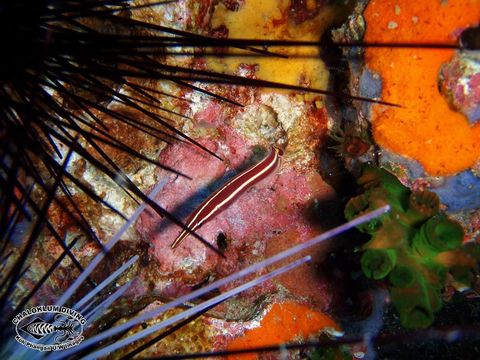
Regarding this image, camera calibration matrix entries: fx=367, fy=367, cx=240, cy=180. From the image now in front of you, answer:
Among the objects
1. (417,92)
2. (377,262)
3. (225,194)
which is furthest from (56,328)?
(417,92)

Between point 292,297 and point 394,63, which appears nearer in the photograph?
point 394,63

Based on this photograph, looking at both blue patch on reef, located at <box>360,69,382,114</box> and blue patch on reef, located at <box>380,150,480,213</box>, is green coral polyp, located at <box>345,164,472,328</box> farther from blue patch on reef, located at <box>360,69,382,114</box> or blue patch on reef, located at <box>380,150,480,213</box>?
blue patch on reef, located at <box>360,69,382,114</box>

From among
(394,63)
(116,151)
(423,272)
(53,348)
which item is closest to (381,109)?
(394,63)

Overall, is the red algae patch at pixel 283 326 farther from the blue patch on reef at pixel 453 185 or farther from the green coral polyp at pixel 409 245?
the blue patch on reef at pixel 453 185

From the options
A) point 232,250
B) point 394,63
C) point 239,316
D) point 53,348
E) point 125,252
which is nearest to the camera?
point 53,348

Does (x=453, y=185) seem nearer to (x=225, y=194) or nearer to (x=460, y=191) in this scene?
(x=460, y=191)

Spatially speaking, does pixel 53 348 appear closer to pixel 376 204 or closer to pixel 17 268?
pixel 17 268

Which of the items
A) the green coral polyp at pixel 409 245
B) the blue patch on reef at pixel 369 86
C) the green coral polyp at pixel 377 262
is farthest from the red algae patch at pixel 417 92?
the green coral polyp at pixel 377 262
